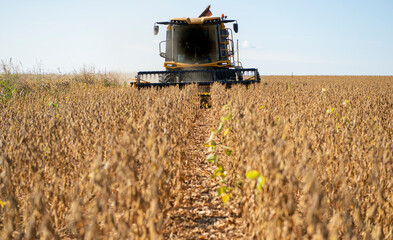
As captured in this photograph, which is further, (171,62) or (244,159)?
(171,62)

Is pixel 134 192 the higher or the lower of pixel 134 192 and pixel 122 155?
the lower

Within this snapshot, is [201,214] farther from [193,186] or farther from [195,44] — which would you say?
[195,44]

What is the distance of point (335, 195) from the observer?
2.56m

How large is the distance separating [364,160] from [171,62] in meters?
8.40

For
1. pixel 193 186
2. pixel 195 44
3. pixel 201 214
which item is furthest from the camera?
pixel 195 44

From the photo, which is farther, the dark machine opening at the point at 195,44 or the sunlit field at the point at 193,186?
the dark machine opening at the point at 195,44

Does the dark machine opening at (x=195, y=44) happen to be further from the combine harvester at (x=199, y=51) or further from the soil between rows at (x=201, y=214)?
the soil between rows at (x=201, y=214)

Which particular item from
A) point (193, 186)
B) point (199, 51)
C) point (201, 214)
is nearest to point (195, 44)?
point (199, 51)

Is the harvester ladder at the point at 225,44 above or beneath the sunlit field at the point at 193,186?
above

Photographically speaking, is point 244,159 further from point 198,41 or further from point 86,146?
point 198,41

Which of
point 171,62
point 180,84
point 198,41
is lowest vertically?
point 180,84

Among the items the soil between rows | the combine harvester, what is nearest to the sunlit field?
the soil between rows

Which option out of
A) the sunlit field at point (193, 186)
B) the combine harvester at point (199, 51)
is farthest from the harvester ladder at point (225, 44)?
the sunlit field at point (193, 186)

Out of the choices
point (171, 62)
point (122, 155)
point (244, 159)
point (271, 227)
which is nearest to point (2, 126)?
point (122, 155)
